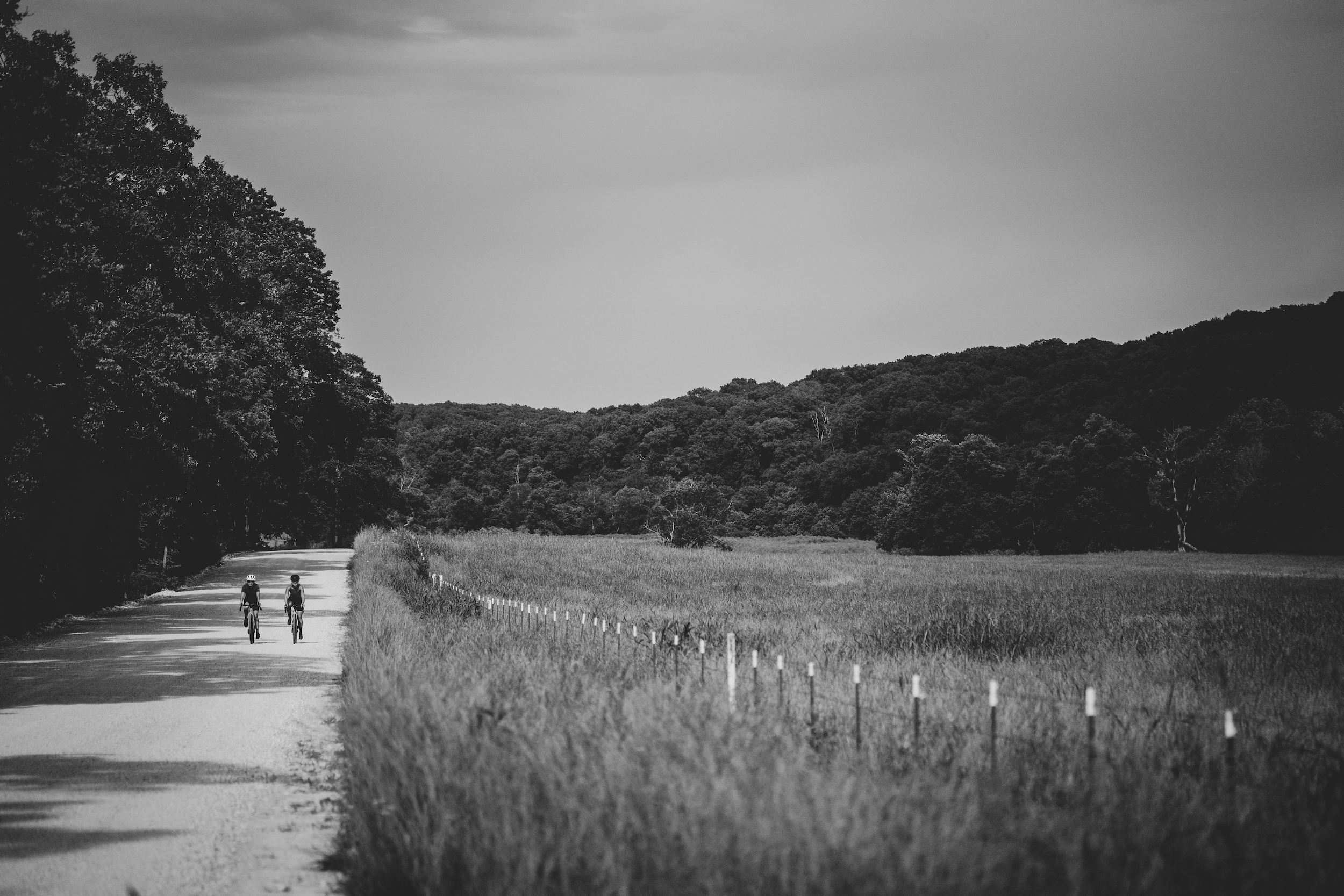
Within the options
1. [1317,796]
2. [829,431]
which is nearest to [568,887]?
[1317,796]

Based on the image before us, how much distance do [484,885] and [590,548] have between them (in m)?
51.3

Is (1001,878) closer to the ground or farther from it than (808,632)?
farther from it

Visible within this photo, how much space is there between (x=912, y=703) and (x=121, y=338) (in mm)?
20862

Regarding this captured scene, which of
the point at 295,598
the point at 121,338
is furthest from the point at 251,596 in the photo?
the point at 121,338

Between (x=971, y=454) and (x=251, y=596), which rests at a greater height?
(x=971, y=454)

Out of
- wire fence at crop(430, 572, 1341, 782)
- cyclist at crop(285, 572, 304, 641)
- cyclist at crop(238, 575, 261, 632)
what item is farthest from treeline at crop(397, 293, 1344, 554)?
cyclist at crop(238, 575, 261, 632)

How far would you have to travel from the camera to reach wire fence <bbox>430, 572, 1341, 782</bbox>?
861 cm

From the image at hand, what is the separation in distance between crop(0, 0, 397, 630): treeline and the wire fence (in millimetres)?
11637

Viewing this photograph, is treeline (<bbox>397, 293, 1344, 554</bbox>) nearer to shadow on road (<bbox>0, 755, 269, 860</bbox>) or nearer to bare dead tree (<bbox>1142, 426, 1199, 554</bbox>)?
bare dead tree (<bbox>1142, 426, 1199, 554</bbox>)

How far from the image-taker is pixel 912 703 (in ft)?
34.9

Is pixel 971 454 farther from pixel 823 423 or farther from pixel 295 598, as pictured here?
pixel 295 598

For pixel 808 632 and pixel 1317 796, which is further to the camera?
pixel 808 632

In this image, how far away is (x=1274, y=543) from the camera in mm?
62156

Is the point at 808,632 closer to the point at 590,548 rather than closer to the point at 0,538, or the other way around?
the point at 0,538
